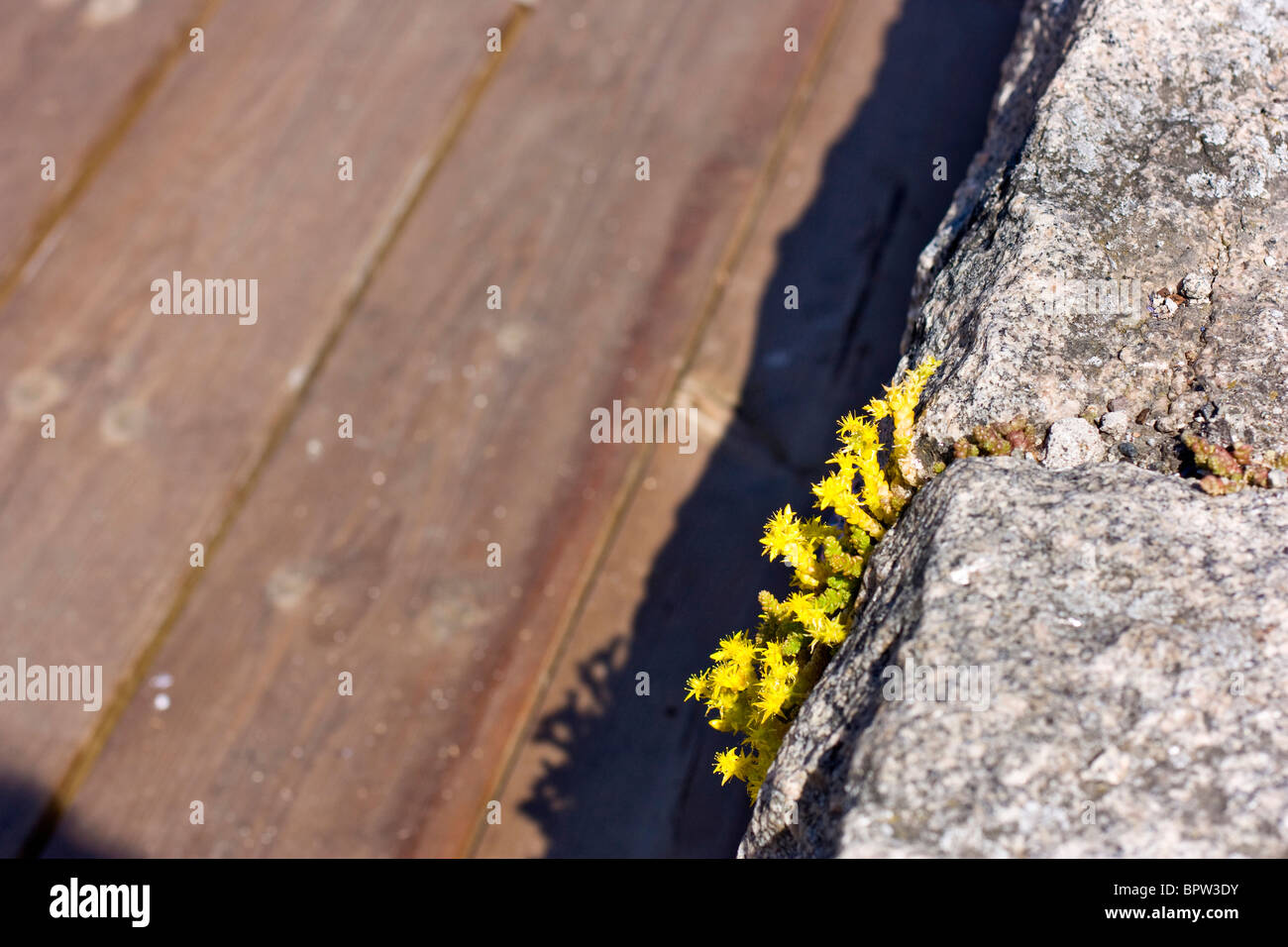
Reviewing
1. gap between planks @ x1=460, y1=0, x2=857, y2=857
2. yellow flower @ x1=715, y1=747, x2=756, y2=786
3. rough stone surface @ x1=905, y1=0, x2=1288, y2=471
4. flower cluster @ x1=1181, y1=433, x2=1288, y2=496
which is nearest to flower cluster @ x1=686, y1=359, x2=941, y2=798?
yellow flower @ x1=715, y1=747, x2=756, y2=786

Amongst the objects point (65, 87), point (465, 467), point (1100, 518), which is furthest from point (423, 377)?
point (1100, 518)

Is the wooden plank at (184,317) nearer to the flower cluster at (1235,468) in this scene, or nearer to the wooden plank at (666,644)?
the wooden plank at (666,644)

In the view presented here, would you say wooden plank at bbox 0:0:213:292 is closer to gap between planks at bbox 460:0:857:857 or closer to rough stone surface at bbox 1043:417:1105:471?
gap between planks at bbox 460:0:857:857

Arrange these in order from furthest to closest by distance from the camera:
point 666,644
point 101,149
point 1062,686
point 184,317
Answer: point 101,149 → point 184,317 → point 666,644 → point 1062,686

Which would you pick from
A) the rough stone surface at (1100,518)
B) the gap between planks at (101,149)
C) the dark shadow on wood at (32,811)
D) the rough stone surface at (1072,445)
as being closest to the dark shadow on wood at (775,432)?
the rough stone surface at (1100,518)

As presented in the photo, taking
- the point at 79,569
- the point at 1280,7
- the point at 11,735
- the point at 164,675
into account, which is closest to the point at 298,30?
the point at 79,569

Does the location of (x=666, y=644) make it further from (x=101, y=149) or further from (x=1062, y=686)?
(x=101, y=149)
